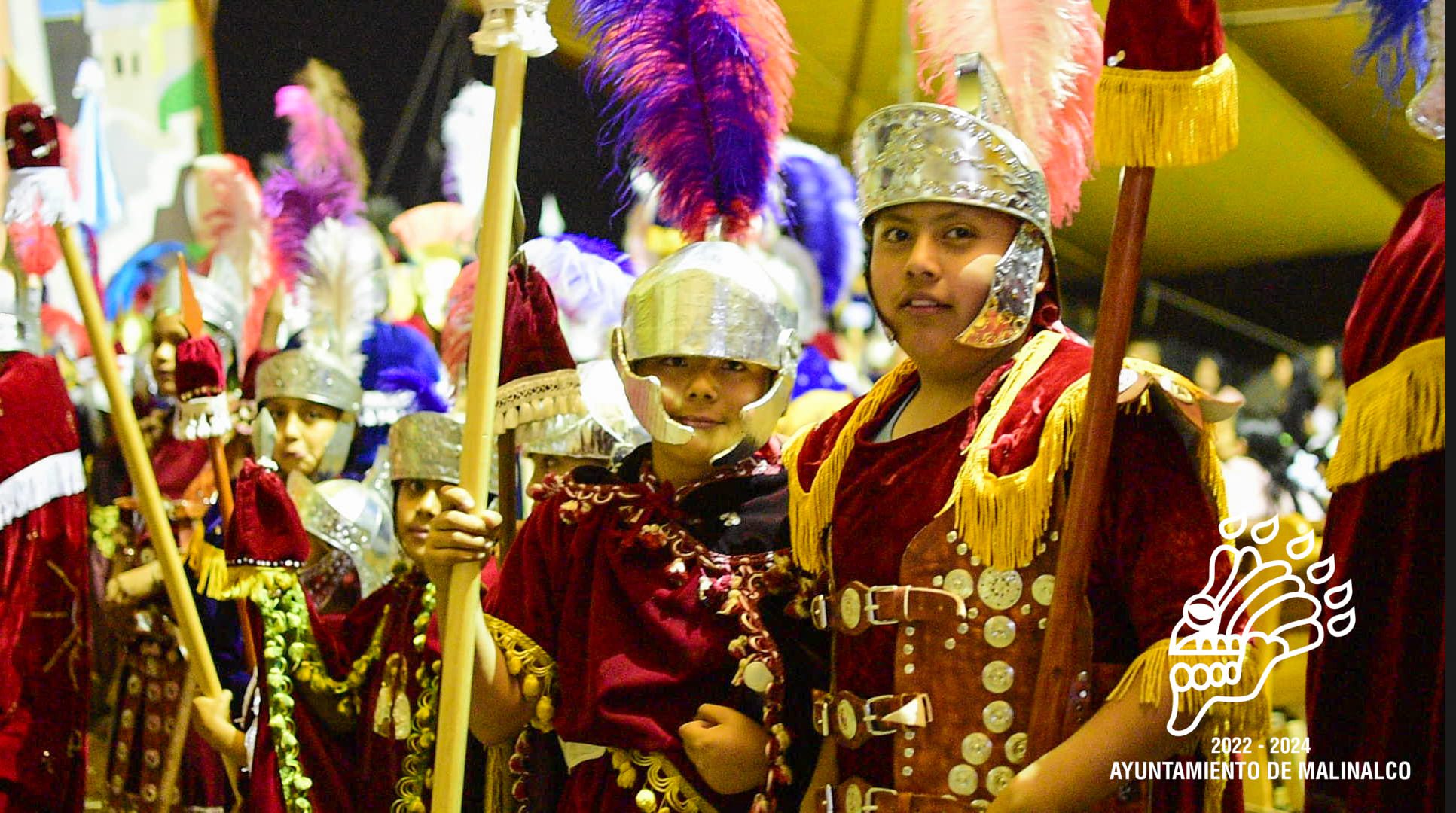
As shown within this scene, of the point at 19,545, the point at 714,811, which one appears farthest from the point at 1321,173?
the point at 19,545

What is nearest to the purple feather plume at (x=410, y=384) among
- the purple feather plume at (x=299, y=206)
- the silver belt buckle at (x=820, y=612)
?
the purple feather plume at (x=299, y=206)

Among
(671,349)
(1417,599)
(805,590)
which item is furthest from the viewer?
(671,349)

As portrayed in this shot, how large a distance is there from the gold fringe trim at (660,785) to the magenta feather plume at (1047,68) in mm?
1100

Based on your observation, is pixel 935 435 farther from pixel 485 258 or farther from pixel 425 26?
pixel 425 26

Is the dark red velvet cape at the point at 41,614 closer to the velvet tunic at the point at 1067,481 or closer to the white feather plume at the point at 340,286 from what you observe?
the white feather plume at the point at 340,286

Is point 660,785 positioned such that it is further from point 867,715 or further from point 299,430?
point 299,430

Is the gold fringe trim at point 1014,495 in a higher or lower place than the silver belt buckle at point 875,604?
higher

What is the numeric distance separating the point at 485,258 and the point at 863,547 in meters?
0.68

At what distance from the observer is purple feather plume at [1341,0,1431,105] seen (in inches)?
77.8

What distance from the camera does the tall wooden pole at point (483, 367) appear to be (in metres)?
1.97

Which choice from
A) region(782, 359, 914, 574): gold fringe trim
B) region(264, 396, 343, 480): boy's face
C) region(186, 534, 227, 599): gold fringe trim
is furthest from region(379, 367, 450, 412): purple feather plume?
region(782, 359, 914, 574): gold fringe trim

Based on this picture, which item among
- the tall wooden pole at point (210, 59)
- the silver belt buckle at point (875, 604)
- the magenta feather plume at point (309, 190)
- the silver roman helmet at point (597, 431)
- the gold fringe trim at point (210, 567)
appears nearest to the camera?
the silver belt buckle at point (875, 604)

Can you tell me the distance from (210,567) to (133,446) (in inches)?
24.8

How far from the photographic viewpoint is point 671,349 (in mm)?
2574
